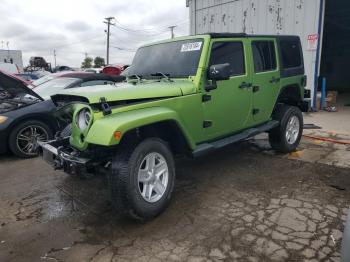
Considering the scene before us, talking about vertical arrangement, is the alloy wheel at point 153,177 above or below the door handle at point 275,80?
below

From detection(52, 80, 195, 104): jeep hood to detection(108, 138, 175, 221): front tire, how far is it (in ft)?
1.61

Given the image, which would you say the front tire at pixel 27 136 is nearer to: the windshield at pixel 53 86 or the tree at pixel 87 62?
the windshield at pixel 53 86

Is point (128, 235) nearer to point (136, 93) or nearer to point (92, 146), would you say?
point (92, 146)

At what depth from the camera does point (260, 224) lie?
3.48 meters

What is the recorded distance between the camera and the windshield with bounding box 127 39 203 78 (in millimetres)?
4340

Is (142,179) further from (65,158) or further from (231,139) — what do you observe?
(231,139)

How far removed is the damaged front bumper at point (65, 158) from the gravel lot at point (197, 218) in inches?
24.1

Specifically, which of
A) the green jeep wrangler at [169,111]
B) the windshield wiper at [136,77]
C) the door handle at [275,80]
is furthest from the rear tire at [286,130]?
the windshield wiper at [136,77]

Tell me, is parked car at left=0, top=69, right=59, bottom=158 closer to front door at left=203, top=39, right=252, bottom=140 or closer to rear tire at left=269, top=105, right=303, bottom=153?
front door at left=203, top=39, right=252, bottom=140

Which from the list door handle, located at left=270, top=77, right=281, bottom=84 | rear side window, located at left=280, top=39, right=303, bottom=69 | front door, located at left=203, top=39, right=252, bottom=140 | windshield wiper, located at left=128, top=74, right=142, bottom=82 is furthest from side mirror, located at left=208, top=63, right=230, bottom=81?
rear side window, located at left=280, top=39, right=303, bottom=69

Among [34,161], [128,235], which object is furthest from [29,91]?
[128,235]

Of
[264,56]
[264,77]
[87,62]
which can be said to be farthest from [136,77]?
[87,62]

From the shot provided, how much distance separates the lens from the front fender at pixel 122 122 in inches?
122

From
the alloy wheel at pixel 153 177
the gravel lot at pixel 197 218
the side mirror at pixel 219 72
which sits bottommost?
the gravel lot at pixel 197 218
